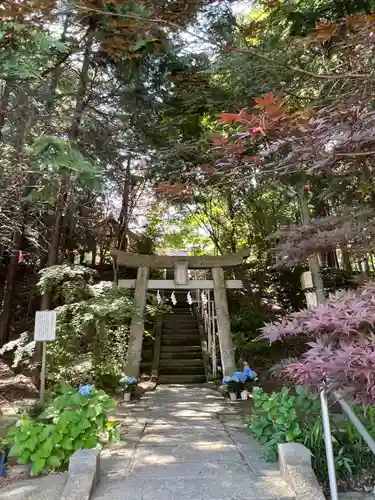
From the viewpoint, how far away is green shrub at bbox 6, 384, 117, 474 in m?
2.81

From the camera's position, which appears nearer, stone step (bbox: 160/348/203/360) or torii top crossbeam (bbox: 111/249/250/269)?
torii top crossbeam (bbox: 111/249/250/269)

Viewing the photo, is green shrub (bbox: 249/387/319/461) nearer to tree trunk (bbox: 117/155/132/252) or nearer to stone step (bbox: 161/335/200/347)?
stone step (bbox: 161/335/200/347)

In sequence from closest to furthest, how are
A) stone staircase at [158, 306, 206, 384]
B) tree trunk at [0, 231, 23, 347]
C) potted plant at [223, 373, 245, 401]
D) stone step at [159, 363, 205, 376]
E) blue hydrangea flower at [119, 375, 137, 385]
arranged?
potted plant at [223, 373, 245, 401] < blue hydrangea flower at [119, 375, 137, 385] < tree trunk at [0, 231, 23, 347] < stone staircase at [158, 306, 206, 384] < stone step at [159, 363, 205, 376]

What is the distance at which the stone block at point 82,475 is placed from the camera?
7.81 ft

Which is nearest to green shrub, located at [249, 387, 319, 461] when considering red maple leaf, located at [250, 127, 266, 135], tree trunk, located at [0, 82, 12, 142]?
red maple leaf, located at [250, 127, 266, 135]

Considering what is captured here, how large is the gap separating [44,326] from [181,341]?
19.1ft

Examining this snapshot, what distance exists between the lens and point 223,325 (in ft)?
23.0

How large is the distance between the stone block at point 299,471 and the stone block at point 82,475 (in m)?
1.31

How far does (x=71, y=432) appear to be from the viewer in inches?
114

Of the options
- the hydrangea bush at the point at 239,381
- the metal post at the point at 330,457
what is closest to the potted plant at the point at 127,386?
the hydrangea bush at the point at 239,381

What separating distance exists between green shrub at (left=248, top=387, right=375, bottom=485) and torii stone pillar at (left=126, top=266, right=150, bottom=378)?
11.6 feet

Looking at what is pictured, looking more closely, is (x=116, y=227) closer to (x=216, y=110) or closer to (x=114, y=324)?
(x=114, y=324)

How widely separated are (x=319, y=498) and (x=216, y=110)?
16.0 ft

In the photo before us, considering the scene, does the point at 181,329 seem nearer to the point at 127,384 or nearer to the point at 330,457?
the point at 127,384
